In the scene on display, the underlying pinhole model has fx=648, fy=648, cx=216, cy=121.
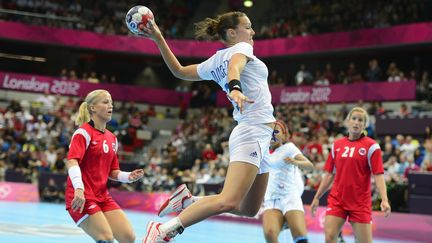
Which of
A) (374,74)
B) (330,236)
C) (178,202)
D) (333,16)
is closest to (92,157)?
(178,202)

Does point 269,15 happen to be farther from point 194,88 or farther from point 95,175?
point 95,175

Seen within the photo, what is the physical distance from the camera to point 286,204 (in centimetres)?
812

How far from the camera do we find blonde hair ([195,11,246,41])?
5.77 m

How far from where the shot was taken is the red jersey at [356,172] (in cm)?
705

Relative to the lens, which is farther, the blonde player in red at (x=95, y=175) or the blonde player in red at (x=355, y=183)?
the blonde player in red at (x=355, y=183)

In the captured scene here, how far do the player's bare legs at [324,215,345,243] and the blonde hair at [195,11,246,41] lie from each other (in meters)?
2.50

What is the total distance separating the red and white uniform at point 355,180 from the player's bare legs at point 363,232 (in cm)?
5

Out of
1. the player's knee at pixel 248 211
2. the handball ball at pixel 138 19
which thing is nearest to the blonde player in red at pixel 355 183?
the player's knee at pixel 248 211

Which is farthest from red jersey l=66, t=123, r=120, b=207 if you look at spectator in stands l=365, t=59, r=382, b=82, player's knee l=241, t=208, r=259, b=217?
spectator in stands l=365, t=59, r=382, b=82

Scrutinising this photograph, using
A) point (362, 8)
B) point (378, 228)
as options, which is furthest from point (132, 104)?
point (378, 228)

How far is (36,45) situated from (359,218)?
104ft

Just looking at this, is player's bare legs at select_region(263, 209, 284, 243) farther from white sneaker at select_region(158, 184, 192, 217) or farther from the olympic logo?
the olympic logo

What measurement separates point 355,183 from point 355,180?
34 millimetres

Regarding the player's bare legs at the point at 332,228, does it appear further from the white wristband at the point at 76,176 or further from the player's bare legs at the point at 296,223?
the white wristband at the point at 76,176
